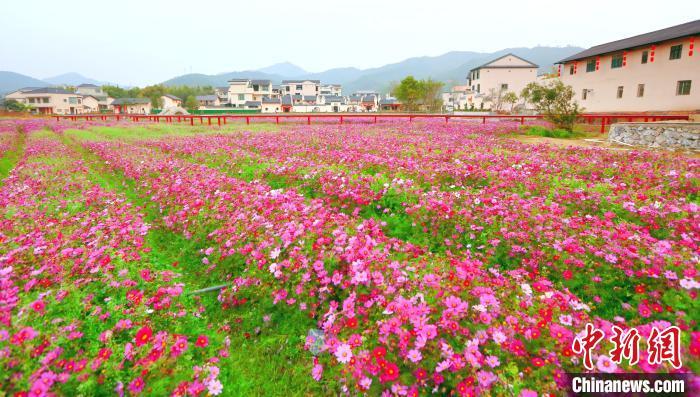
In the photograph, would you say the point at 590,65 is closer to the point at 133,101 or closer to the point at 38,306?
the point at 38,306

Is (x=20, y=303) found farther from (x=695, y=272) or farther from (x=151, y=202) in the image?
(x=695, y=272)

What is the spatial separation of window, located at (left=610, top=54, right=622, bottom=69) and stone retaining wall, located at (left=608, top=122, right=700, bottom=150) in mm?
23137

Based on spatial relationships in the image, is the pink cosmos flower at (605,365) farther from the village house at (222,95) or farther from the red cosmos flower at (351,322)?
the village house at (222,95)

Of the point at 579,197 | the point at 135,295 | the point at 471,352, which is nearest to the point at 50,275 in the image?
the point at 135,295

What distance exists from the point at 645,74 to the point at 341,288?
4089cm

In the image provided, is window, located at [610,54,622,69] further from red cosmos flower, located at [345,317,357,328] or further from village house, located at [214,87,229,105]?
village house, located at [214,87,229,105]

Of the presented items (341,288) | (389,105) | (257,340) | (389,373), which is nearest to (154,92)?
(389,105)

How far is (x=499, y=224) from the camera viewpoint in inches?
220

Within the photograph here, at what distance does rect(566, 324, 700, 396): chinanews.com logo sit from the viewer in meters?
2.46

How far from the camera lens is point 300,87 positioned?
122m

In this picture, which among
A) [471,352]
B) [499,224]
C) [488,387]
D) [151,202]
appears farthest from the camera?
[151,202]

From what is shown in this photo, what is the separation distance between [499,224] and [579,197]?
2.56 m

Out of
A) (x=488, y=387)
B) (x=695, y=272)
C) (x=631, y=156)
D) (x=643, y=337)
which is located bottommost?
(x=488, y=387)

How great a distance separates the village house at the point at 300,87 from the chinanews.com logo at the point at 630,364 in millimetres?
126036
